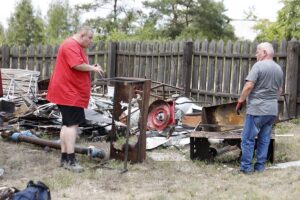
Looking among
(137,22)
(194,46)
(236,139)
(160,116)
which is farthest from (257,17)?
(236,139)

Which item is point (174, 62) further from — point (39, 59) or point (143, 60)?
point (39, 59)

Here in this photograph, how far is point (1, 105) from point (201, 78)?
515cm

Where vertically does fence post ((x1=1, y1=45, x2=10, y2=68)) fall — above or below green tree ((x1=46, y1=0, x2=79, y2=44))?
below

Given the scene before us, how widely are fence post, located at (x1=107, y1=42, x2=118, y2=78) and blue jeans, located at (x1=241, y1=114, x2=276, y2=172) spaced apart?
810 cm

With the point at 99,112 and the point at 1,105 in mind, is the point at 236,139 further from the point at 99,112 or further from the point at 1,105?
the point at 1,105

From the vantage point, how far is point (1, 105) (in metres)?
9.74

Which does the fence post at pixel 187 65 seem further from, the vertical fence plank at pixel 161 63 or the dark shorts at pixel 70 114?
the dark shorts at pixel 70 114

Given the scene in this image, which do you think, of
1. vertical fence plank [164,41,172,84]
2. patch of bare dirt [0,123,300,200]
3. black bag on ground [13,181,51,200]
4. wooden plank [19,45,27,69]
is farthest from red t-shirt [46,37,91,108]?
wooden plank [19,45,27,69]

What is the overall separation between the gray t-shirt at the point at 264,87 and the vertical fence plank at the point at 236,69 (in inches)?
208

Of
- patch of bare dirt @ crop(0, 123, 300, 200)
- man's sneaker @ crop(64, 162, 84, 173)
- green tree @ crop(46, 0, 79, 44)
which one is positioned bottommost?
patch of bare dirt @ crop(0, 123, 300, 200)

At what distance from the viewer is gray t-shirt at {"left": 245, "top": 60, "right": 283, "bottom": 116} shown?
6.40 meters

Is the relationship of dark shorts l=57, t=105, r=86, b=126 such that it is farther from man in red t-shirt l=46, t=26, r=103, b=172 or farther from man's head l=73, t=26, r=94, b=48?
man's head l=73, t=26, r=94, b=48

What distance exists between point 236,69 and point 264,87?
547 cm

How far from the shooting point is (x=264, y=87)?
6.44 metres
